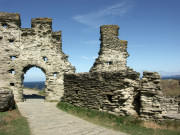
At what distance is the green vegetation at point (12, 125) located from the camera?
6469 mm

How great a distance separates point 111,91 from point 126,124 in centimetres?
200

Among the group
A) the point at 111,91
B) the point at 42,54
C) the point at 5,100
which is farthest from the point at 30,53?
the point at 111,91

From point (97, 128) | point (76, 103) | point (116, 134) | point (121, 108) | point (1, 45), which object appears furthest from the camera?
point (1, 45)

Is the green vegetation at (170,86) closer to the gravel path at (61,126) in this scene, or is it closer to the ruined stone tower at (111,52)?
the ruined stone tower at (111,52)

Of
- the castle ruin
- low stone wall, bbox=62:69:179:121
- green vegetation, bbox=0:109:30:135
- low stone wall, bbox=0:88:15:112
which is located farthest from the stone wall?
low stone wall, bbox=0:88:15:112

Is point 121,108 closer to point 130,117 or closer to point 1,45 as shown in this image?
point 130,117

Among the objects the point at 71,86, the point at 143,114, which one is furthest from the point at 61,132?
the point at 71,86

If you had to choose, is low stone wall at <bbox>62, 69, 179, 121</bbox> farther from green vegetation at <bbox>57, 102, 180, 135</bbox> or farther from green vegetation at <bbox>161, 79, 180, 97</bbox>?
green vegetation at <bbox>161, 79, 180, 97</bbox>

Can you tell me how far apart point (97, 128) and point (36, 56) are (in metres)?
9.39

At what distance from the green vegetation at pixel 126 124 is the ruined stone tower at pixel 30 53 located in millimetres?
5468

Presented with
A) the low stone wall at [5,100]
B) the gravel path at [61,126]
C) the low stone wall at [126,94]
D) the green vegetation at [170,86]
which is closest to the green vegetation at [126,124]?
the low stone wall at [126,94]

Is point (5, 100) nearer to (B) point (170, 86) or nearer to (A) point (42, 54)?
(A) point (42, 54)

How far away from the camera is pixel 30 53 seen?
1475 cm

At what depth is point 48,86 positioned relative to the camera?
48.5 feet
